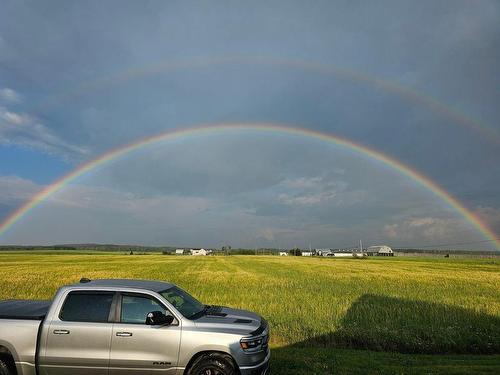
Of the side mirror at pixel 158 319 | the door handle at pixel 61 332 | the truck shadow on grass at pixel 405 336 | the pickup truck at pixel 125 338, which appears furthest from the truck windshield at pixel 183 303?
the truck shadow on grass at pixel 405 336

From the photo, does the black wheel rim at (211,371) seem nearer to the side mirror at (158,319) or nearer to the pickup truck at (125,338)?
the pickup truck at (125,338)

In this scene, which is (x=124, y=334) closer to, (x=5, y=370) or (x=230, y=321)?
(x=230, y=321)

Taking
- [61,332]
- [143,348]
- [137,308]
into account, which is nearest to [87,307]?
[61,332]

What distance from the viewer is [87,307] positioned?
26.1 ft

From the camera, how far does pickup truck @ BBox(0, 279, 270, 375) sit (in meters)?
7.40

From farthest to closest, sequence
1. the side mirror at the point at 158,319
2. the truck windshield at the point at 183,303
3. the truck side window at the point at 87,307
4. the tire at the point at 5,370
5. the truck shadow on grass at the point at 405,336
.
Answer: the truck shadow on grass at the point at 405,336 → the truck windshield at the point at 183,303 → the truck side window at the point at 87,307 → the tire at the point at 5,370 → the side mirror at the point at 158,319

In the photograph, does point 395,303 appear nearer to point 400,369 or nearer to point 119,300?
point 400,369

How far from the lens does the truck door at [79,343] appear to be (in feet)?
24.7

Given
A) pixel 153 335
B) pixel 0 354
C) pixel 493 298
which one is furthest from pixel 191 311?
pixel 493 298

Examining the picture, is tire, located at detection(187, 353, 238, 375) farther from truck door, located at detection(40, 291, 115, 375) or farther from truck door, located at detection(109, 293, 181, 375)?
truck door, located at detection(40, 291, 115, 375)

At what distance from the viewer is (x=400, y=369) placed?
9.93m

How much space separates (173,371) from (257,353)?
1.51 metres

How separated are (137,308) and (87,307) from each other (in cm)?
98

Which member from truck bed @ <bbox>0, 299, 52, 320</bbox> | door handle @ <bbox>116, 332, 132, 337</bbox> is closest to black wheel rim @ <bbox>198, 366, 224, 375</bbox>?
door handle @ <bbox>116, 332, 132, 337</bbox>
